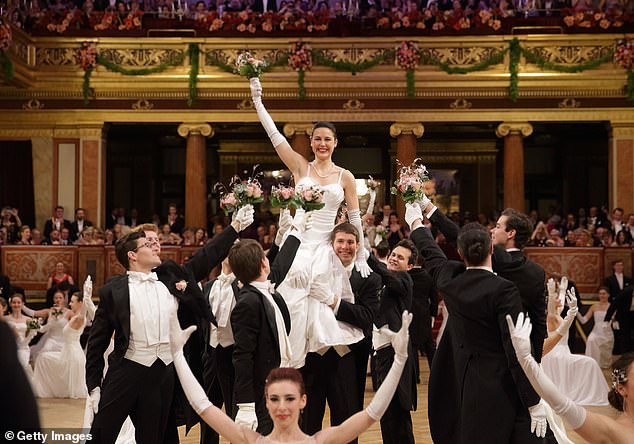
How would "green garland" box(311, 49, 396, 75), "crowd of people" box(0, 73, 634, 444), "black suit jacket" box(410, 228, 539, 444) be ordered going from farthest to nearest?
"green garland" box(311, 49, 396, 75), "black suit jacket" box(410, 228, 539, 444), "crowd of people" box(0, 73, 634, 444)

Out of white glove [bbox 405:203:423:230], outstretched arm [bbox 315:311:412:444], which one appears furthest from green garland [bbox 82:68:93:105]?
outstretched arm [bbox 315:311:412:444]

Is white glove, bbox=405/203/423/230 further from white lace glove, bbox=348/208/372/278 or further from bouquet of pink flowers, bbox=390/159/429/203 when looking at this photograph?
white lace glove, bbox=348/208/372/278

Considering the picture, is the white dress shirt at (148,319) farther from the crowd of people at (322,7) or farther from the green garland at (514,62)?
the green garland at (514,62)

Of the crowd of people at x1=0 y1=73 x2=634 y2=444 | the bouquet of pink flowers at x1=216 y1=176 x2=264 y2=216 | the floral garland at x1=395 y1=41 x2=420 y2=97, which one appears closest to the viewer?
the crowd of people at x1=0 y1=73 x2=634 y2=444

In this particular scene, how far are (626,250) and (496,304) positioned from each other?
12.2m

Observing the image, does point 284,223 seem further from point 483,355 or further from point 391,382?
point 391,382

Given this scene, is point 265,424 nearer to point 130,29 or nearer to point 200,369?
point 200,369

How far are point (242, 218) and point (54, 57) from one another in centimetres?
1372

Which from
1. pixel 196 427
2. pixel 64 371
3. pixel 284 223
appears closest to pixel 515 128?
pixel 64 371

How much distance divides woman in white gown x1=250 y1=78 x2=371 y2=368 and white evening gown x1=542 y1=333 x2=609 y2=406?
494 centimetres

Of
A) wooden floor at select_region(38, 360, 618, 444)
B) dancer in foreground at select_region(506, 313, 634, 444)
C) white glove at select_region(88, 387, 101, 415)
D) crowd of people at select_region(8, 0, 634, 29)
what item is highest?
crowd of people at select_region(8, 0, 634, 29)

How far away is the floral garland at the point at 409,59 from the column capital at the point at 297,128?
83.7 inches

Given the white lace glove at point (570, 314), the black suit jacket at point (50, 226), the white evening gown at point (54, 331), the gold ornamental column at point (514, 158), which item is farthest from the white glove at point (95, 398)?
the gold ornamental column at point (514, 158)

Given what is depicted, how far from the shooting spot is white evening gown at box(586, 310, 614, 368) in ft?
42.6
